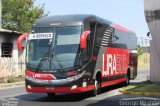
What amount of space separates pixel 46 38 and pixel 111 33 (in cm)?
533

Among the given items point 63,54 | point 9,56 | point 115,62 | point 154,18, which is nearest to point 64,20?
point 63,54

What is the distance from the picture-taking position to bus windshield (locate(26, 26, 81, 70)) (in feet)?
55.9

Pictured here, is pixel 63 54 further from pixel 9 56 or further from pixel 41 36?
pixel 9 56

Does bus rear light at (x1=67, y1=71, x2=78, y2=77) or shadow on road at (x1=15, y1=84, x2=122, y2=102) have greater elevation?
bus rear light at (x1=67, y1=71, x2=78, y2=77)

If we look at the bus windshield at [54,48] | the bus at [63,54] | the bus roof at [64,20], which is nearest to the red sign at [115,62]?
the bus at [63,54]

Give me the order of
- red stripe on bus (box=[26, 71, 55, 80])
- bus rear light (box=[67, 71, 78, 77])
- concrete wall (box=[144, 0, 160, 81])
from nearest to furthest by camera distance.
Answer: bus rear light (box=[67, 71, 78, 77]) < red stripe on bus (box=[26, 71, 55, 80]) < concrete wall (box=[144, 0, 160, 81])

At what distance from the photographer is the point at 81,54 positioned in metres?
17.2

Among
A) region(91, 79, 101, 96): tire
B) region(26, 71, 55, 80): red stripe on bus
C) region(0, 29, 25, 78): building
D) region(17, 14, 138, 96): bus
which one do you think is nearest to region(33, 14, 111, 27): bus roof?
region(17, 14, 138, 96): bus

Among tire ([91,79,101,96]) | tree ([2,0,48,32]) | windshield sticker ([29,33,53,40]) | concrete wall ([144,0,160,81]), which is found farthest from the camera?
tree ([2,0,48,32])

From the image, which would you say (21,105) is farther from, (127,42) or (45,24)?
(127,42)

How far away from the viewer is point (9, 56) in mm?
35312

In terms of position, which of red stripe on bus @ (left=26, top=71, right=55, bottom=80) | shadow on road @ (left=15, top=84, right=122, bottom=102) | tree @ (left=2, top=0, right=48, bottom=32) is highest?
tree @ (left=2, top=0, right=48, bottom=32)

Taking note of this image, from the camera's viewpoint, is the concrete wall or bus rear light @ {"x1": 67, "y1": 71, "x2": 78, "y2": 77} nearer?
bus rear light @ {"x1": 67, "y1": 71, "x2": 78, "y2": 77}

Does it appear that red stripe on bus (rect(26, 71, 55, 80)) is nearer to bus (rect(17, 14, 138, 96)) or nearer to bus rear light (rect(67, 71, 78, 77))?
bus (rect(17, 14, 138, 96))
